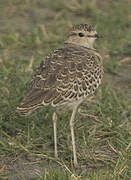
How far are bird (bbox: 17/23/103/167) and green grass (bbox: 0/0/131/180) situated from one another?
0.24 metres

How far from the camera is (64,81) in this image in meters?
4.49

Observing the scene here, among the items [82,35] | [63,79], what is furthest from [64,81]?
[82,35]

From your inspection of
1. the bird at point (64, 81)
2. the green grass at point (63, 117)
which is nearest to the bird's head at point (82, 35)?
the bird at point (64, 81)

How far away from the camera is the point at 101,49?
7.35 m

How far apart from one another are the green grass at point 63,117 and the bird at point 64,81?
0.79 feet

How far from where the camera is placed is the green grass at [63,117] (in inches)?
182

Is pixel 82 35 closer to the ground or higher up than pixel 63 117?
higher up

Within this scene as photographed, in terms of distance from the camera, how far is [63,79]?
14.8 feet

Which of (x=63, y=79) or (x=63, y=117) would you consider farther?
(x=63, y=117)

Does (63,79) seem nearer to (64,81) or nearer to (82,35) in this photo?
(64,81)

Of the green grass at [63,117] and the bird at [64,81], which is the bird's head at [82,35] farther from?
the green grass at [63,117]

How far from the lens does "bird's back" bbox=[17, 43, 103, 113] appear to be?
4.41 meters

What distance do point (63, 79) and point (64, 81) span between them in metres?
0.02

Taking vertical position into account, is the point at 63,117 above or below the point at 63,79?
below
